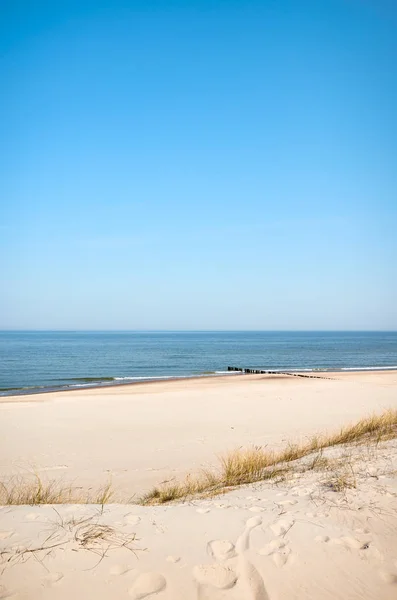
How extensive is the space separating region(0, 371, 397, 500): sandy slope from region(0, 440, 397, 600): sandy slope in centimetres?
247

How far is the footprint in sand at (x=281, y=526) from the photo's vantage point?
3672 millimetres

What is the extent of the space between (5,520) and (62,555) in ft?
3.88

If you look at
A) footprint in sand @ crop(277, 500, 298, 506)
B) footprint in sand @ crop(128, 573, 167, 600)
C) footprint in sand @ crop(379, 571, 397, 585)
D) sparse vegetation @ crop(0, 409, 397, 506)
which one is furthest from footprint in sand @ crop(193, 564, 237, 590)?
sparse vegetation @ crop(0, 409, 397, 506)

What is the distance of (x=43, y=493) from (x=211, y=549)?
3.32m

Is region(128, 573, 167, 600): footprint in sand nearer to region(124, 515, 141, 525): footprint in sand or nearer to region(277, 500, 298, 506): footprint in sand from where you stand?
region(124, 515, 141, 525): footprint in sand

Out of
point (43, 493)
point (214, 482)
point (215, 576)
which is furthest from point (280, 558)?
point (43, 493)

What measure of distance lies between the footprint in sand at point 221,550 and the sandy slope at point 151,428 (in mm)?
3096

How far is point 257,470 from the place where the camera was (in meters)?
6.36

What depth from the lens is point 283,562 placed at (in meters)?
3.18

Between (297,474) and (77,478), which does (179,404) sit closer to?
(77,478)

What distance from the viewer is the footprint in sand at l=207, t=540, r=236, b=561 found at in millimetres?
3260

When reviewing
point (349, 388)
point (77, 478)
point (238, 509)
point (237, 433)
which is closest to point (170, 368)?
point (349, 388)

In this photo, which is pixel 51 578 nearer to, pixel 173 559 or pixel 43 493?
pixel 173 559

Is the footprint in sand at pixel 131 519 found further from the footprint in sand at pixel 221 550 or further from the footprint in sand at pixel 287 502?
the footprint in sand at pixel 287 502
